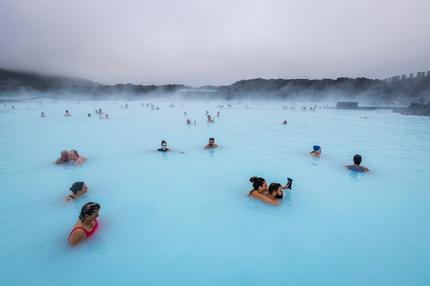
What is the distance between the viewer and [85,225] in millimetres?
4391

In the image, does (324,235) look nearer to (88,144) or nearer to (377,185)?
(377,185)

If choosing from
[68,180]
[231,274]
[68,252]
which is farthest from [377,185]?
[68,180]

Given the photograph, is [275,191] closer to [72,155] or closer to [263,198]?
[263,198]

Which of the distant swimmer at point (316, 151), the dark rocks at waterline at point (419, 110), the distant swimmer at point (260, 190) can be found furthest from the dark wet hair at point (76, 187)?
the dark rocks at waterline at point (419, 110)

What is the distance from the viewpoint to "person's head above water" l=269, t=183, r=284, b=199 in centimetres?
587

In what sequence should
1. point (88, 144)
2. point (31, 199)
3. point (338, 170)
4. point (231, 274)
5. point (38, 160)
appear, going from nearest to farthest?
point (231, 274) → point (31, 199) → point (338, 170) → point (38, 160) → point (88, 144)

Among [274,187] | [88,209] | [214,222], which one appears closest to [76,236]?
[88,209]

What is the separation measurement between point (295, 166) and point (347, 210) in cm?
366

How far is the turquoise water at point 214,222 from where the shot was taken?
3.91 meters

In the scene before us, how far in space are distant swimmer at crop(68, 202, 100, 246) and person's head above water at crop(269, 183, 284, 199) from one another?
3912 millimetres

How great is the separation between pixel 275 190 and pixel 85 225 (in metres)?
4.23

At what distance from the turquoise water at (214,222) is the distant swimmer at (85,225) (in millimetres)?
153

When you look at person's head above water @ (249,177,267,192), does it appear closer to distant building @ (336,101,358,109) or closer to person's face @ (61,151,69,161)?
person's face @ (61,151,69,161)

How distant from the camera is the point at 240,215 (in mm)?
5668
